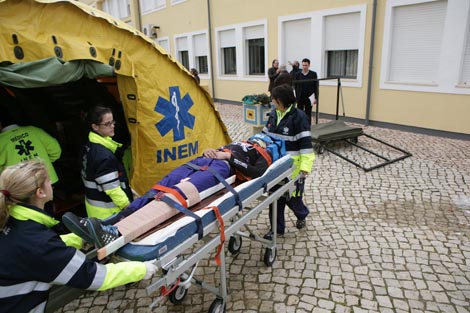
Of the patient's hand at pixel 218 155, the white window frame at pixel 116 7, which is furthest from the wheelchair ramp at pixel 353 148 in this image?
the white window frame at pixel 116 7

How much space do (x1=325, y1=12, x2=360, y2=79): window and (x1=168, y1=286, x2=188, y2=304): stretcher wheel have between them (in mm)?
8912

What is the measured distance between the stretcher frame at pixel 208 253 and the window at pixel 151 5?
1661 centimetres

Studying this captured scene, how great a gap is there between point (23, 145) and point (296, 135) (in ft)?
9.07

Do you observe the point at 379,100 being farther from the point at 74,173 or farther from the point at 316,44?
the point at 74,173

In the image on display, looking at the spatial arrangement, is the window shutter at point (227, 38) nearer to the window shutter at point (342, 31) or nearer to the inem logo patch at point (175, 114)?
the window shutter at point (342, 31)

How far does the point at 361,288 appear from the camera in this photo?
334 centimetres

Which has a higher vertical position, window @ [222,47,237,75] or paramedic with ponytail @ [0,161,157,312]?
window @ [222,47,237,75]

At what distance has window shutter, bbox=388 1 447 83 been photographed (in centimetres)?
814

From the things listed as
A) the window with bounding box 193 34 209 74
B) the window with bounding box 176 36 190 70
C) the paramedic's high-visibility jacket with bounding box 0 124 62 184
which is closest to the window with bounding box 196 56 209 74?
the window with bounding box 193 34 209 74

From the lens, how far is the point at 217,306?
2.89 metres

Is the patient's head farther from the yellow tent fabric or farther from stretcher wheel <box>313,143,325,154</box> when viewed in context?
stretcher wheel <box>313,143,325,154</box>

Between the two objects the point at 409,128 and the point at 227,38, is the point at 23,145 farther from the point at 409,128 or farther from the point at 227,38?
the point at 227,38

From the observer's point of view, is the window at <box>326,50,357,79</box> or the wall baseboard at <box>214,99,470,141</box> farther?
the window at <box>326,50,357,79</box>

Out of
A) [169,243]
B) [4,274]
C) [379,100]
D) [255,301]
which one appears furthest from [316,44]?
[4,274]
